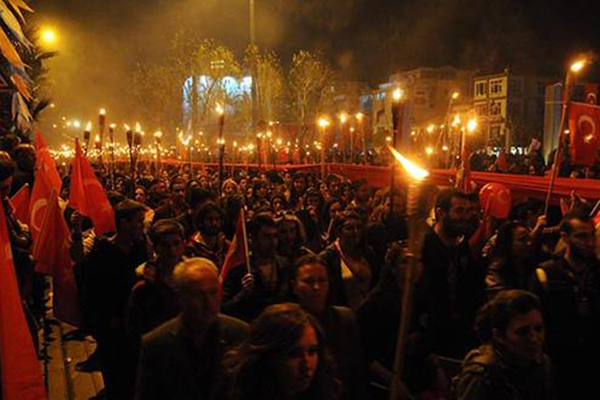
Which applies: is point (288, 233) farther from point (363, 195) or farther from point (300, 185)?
point (300, 185)

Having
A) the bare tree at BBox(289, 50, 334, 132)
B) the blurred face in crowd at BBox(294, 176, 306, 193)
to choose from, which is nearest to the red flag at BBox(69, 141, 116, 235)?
the blurred face in crowd at BBox(294, 176, 306, 193)

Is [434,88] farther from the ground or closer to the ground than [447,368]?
farther from the ground

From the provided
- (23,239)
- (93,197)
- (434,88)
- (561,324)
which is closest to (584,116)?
(561,324)

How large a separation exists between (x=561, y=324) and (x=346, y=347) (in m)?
1.49

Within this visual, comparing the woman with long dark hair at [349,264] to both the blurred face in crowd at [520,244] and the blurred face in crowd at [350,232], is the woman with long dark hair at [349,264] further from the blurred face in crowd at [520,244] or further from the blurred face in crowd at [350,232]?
the blurred face in crowd at [520,244]

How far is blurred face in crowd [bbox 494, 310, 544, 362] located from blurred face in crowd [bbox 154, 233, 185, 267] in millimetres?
2478

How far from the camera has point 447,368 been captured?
4.73 metres

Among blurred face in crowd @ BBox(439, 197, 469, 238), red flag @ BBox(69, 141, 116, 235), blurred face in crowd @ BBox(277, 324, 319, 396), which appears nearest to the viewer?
blurred face in crowd @ BBox(277, 324, 319, 396)

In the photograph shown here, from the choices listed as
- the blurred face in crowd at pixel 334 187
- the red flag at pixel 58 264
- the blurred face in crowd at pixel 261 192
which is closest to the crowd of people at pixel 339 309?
the red flag at pixel 58 264

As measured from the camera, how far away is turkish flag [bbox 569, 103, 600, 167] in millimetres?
8955

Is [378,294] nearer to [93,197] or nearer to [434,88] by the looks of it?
[93,197]

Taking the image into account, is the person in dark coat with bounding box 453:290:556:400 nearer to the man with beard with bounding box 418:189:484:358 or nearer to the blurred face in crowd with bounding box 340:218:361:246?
the man with beard with bounding box 418:189:484:358

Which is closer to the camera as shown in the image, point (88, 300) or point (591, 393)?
point (591, 393)

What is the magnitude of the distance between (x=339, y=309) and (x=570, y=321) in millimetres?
1538
